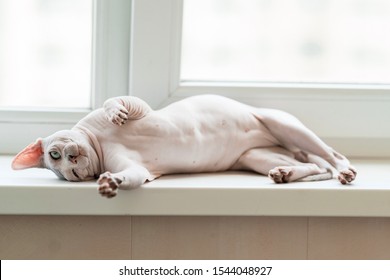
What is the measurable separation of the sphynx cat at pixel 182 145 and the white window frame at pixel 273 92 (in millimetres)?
101

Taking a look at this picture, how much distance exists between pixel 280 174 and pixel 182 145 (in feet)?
0.65

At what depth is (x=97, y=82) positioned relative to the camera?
5.35ft

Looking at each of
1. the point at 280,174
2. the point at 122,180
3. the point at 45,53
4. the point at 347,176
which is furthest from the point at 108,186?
the point at 45,53

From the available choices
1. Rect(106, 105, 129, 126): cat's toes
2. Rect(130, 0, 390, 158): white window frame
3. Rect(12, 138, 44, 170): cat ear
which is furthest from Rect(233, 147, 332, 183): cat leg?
Rect(12, 138, 44, 170): cat ear

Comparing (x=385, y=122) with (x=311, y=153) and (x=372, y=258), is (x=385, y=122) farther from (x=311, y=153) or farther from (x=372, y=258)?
(x=372, y=258)

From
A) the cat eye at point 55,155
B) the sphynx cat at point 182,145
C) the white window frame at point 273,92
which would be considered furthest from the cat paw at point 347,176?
the cat eye at point 55,155

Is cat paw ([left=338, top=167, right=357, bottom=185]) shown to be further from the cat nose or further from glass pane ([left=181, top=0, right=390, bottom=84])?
Result: the cat nose

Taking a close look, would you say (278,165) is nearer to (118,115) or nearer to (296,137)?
(296,137)

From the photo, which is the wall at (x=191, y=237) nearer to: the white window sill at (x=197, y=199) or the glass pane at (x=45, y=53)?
the white window sill at (x=197, y=199)

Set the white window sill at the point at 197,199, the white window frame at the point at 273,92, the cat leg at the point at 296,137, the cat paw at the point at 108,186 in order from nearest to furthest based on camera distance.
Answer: the cat paw at the point at 108,186 < the white window sill at the point at 197,199 < the cat leg at the point at 296,137 < the white window frame at the point at 273,92

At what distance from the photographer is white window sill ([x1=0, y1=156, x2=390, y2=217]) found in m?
1.30

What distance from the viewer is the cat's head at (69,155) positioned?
1335mm

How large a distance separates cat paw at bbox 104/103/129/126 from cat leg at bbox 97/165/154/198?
86 mm

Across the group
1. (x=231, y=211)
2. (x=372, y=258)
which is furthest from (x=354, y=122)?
(x=231, y=211)
